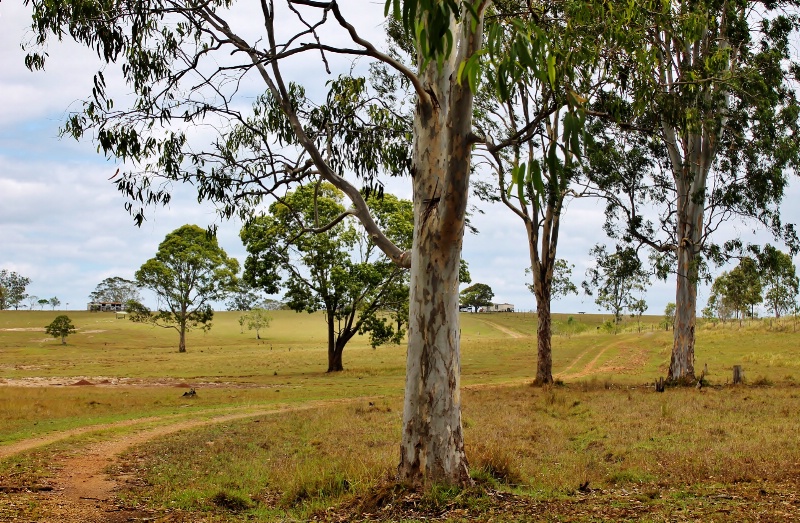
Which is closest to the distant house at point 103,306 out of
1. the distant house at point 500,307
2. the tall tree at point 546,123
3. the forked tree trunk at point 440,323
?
the distant house at point 500,307

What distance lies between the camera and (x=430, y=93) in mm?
9258

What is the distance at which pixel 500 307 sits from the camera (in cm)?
15750

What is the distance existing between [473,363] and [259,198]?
102ft

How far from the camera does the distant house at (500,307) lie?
503 feet

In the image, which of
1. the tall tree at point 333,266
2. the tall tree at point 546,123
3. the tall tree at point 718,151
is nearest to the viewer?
the tall tree at point 546,123

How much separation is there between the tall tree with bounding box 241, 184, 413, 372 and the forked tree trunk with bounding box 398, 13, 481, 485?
27.1 metres

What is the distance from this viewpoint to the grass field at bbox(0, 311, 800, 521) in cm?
836

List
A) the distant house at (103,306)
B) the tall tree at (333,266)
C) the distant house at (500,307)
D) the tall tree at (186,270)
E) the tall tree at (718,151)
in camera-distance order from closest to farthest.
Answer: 1. the tall tree at (718,151)
2. the tall tree at (333,266)
3. the tall tree at (186,270)
4. the distant house at (103,306)
5. the distant house at (500,307)

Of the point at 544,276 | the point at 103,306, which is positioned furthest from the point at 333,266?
the point at 103,306

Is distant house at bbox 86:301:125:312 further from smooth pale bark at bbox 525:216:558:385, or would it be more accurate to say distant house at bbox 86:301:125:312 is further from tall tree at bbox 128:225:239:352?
smooth pale bark at bbox 525:216:558:385

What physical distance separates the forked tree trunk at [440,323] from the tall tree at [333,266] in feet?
88.8

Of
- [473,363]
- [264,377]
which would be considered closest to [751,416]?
[264,377]

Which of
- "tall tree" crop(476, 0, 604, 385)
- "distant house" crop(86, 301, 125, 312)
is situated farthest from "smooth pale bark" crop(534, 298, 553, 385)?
"distant house" crop(86, 301, 125, 312)

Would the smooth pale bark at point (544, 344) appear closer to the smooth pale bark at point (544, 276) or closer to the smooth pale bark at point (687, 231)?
the smooth pale bark at point (544, 276)
